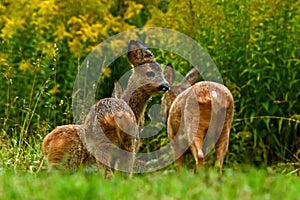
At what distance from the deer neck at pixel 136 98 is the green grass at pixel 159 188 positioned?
1848 mm

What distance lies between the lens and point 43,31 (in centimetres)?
1200

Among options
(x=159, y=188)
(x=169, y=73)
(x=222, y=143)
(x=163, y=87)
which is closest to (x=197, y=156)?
(x=222, y=143)

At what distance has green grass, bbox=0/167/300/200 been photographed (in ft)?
13.2

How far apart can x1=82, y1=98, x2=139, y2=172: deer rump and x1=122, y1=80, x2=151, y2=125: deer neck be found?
688 millimetres

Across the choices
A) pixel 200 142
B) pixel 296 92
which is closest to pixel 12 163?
pixel 200 142

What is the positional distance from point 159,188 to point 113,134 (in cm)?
149

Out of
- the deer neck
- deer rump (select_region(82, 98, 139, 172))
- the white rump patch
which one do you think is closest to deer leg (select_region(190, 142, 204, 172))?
the white rump patch

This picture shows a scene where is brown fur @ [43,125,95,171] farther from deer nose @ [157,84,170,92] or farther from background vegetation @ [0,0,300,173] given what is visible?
background vegetation @ [0,0,300,173]

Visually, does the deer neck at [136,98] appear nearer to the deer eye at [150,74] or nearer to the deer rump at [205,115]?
the deer eye at [150,74]

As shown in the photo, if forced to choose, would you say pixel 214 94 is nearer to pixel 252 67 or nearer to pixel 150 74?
pixel 150 74

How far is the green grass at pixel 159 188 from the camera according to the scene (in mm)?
4012

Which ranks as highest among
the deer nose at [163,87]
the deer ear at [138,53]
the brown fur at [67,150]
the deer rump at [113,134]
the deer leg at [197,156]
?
the deer ear at [138,53]

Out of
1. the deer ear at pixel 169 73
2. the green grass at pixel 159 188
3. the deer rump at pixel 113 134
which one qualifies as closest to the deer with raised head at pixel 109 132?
the deer rump at pixel 113 134

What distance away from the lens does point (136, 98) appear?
659cm
